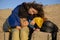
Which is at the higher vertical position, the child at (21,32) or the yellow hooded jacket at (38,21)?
the yellow hooded jacket at (38,21)

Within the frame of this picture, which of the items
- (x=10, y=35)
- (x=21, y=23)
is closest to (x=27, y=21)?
(x=21, y=23)

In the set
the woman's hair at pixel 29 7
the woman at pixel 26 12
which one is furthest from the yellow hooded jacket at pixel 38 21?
the woman's hair at pixel 29 7

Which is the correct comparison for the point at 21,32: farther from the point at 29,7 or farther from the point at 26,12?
the point at 29,7

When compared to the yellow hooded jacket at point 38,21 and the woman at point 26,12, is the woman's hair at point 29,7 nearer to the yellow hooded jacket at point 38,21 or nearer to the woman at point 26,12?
the woman at point 26,12

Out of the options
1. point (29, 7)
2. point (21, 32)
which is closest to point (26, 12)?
point (29, 7)

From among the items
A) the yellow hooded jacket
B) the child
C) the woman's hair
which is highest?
the woman's hair

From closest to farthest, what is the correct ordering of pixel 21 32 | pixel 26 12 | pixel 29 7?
pixel 21 32, pixel 26 12, pixel 29 7

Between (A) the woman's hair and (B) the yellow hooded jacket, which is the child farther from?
(A) the woman's hair

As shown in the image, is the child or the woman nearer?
the child

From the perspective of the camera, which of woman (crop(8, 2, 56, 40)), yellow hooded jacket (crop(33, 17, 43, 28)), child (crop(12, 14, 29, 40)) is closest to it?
child (crop(12, 14, 29, 40))

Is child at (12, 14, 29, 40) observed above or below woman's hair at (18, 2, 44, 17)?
below

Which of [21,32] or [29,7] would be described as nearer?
[21,32]

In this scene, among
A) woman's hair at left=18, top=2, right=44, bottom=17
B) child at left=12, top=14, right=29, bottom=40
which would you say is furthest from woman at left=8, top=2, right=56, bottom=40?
child at left=12, top=14, right=29, bottom=40

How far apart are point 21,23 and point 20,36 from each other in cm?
46
